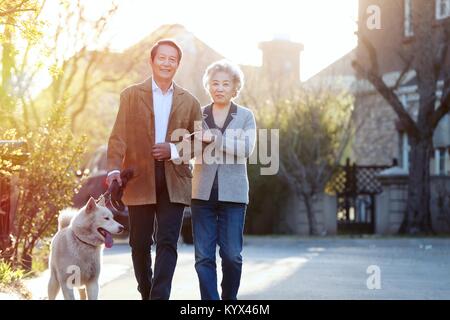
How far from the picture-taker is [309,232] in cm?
2798

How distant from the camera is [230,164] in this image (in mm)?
7984

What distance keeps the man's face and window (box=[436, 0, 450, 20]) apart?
21012 millimetres

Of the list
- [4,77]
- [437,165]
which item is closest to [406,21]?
[437,165]

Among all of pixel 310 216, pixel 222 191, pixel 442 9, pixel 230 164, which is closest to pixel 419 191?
pixel 310 216

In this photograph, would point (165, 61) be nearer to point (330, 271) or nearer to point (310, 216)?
point (330, 271)

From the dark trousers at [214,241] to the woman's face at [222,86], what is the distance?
70 centimetres

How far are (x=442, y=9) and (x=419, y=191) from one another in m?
6.35

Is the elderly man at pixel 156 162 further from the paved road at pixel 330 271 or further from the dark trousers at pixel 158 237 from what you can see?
the paved road at pixel 330 271

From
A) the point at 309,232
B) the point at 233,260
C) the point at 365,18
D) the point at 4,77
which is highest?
the point at 365,18

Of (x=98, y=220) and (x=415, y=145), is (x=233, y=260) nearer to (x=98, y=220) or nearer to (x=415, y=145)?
(x=98, y=220)

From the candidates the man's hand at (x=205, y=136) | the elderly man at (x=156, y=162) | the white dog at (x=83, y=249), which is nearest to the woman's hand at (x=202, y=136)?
the man's hand at (x=205, y=136)

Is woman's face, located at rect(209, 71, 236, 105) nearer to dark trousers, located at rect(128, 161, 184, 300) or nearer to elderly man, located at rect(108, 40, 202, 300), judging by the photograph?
elderly man, located at rect(108, 40, 202, 300)

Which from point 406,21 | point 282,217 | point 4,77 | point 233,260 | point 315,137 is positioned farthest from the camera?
point 406,21
